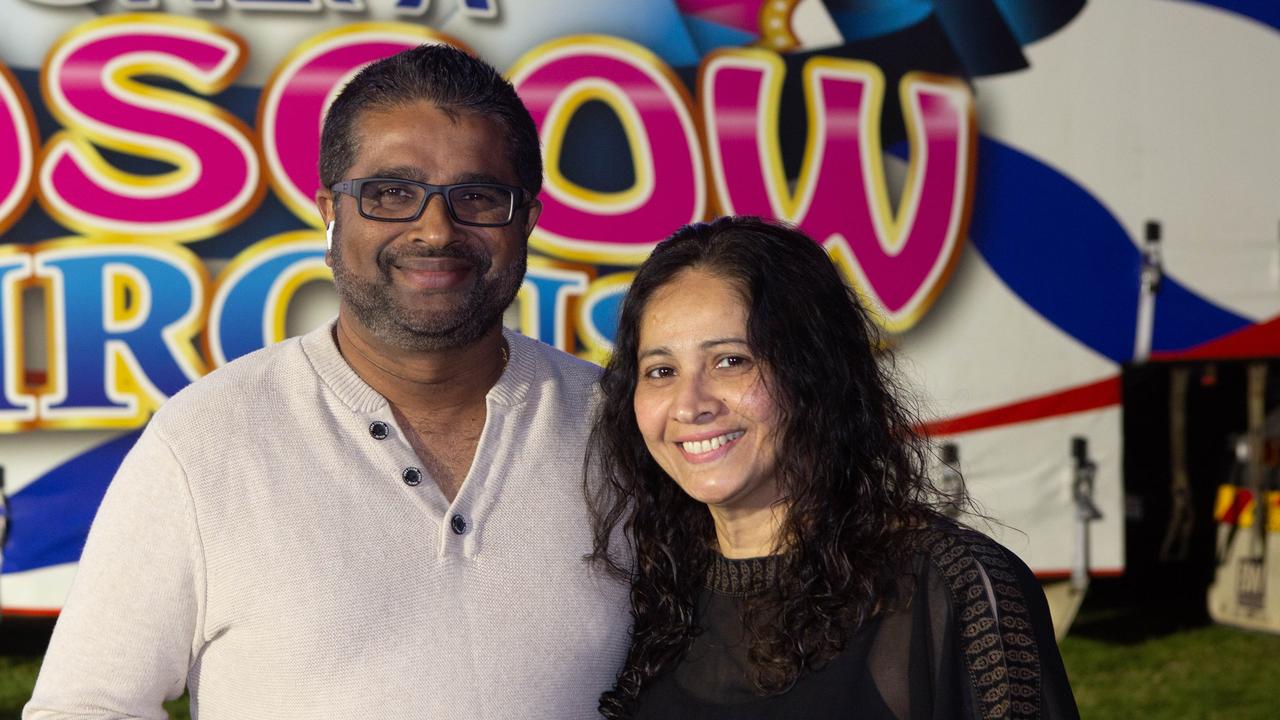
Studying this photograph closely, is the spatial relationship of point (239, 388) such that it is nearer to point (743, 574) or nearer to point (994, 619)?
point (743, 574)

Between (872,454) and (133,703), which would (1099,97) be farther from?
(133,703)

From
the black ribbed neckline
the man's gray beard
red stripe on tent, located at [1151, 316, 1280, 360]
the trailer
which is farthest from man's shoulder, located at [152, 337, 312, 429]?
red stripe on tent, located at [1151, 316, 1280, 360]

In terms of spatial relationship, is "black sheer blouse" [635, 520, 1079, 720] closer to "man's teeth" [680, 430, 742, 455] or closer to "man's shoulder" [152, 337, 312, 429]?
Answer: "man's teeth" [680, 430, 742, 455]

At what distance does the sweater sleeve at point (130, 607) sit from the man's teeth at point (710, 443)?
0.60 meters

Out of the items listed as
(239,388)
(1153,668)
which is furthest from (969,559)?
(1153,668)

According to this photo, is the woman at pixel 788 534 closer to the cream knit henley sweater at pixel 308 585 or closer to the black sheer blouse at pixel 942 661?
the black sheer blouse at pixel 942 661

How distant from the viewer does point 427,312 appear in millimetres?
1617

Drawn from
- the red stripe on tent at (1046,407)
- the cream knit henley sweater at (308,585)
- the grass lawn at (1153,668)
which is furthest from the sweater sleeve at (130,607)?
the red stripe on tent at (1046,407)

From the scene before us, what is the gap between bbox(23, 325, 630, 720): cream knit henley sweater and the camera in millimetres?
1484

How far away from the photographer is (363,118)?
1.63 m

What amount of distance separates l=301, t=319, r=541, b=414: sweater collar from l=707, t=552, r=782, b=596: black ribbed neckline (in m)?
0.36

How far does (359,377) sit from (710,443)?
48 cm

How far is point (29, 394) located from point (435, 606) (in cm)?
225

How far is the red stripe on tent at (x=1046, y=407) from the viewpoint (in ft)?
11.9
